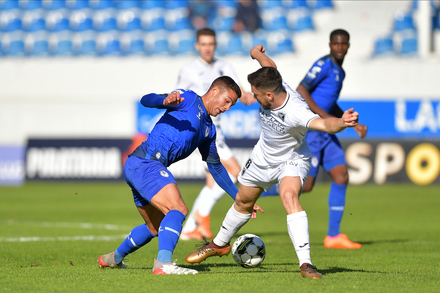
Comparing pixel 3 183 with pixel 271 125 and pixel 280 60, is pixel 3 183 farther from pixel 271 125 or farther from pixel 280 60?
pixel 271 125

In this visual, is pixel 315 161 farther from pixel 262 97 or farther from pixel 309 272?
pixel 309 272

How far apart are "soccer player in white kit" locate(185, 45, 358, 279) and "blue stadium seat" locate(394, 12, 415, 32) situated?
17.3 meters

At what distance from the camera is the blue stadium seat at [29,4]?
77.3 feet

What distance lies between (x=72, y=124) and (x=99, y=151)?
2.80 m

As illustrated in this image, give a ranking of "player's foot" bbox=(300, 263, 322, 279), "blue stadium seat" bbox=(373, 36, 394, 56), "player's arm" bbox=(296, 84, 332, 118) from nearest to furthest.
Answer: "player's foot" bbox=(300, 263, 322, 279)
"player's arm" bbox=(296, 84, 332, 118)
"blue stadium seat" bbox=(373, 36, 394, 56)

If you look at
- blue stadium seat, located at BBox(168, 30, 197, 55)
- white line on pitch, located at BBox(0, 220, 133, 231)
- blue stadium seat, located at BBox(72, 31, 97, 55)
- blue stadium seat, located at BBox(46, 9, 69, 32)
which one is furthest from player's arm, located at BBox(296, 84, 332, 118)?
blue stadium seat, located at BBox(46, 9, 69, 32)

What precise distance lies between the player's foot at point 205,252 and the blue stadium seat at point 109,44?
17.1 metres

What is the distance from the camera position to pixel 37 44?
2198cm

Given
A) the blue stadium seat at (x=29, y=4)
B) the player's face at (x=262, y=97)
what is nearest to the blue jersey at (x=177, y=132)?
the player's face at (x=262, y=97)

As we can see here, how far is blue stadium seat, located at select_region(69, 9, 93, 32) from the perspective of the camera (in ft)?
74.8

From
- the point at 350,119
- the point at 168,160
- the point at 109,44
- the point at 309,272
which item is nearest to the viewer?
the point at 350,119

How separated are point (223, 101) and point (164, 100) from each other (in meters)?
0.59

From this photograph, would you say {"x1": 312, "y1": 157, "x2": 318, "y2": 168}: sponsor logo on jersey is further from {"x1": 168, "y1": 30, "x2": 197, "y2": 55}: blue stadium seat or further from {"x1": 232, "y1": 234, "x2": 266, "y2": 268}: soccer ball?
{"x1": 168, "y1": 30, "x2": 197, "y2": 55}: blue stadium seat

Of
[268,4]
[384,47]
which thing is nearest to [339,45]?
[384,47]
